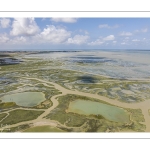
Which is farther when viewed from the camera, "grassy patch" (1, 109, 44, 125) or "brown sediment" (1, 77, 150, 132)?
"brown sediment" (1, 77, 150, 132)

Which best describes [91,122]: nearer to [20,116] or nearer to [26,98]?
[20,116]

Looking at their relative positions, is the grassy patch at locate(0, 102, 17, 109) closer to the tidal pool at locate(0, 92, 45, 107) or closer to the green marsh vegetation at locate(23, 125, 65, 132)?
the tidal pool at locate(0, 92, 45, 107)

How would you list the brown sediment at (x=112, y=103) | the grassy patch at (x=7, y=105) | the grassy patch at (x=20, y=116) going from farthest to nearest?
the grassy patch at (x=7, y=105) → the brown sediment at (x=112, y=103) → the grassy patch at (x=20, y=116)

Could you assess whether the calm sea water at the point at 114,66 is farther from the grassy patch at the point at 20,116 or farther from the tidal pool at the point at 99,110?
the grassy patch at the point at 20,116

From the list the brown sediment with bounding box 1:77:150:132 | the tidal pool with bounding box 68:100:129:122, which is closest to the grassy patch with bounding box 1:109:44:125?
the brown sediment with bounding box 1:77:150:132

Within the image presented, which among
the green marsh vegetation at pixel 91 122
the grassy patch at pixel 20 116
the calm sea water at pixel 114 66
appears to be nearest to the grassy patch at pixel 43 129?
the green marsh vegetation at pixel 91 122

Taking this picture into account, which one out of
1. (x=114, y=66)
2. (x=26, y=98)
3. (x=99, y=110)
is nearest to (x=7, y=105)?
(x=26, y=98)
